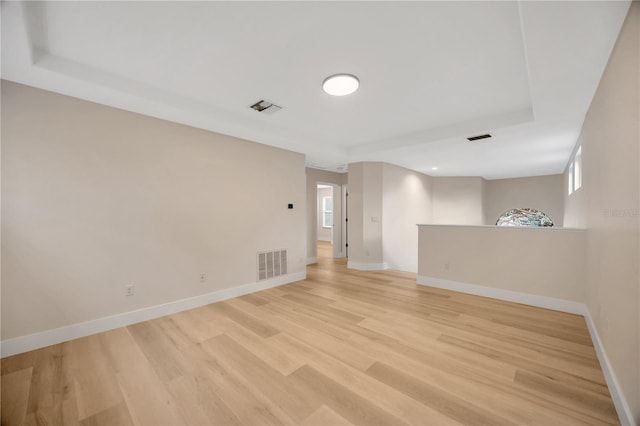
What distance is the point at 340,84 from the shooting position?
7.93 ft

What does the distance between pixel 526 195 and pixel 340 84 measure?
353 inches

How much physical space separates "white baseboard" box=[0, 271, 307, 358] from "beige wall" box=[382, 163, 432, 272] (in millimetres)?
3472

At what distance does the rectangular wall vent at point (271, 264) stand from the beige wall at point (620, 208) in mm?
3961

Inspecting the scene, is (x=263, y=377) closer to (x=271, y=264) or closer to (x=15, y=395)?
(x=15, y=395)

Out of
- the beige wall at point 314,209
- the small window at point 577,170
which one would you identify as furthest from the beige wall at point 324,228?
the small window at point 577,170

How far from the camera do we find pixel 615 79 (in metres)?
1.72

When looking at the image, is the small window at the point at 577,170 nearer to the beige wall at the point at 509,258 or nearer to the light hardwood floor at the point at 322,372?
the beige wall at the point at 509,258

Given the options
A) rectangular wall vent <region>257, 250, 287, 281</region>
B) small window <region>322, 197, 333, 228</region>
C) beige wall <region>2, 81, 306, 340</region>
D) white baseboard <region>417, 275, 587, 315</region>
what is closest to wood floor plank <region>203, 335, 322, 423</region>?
beige wall <region>2, 81, 306, 340</region>

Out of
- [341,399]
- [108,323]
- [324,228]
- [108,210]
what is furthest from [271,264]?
[324,228]

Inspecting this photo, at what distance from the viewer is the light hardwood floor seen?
158 centimetres

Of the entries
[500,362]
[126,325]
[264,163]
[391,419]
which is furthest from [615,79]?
[126,325]

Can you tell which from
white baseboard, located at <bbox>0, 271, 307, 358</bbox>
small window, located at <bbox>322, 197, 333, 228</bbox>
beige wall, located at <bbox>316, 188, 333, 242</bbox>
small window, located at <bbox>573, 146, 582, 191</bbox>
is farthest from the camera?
small window, located at <bbox>322, 197, 333, 228</bbox>

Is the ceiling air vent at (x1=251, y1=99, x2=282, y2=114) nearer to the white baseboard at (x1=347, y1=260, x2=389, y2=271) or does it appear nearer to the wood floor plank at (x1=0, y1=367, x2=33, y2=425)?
the wood floor plank at (x1=0, y1=367, x2=33, y2=425)

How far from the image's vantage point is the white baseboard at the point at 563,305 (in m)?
1.53
